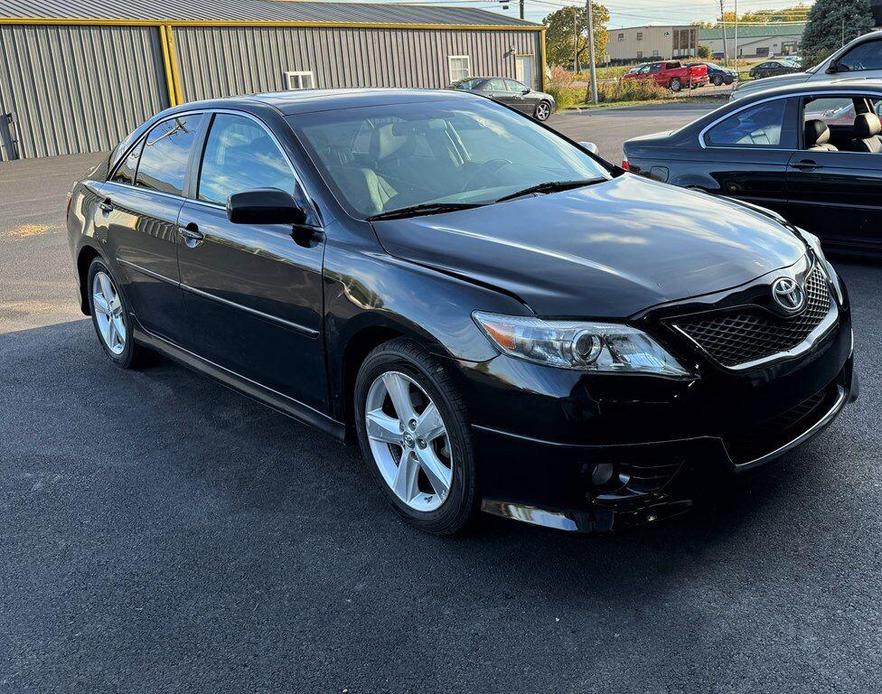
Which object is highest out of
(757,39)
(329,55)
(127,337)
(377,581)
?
(757,39)

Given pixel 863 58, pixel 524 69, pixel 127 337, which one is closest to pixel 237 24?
pixel 524 69

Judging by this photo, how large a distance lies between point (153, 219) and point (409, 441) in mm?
2234

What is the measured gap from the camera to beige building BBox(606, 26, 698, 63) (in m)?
95.8

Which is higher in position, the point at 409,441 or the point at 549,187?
the point at 549,187

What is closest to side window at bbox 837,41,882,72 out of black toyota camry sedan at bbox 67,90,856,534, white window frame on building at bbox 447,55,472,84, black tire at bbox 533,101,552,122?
black toyota camry sedan at bbox 67,90,856,534

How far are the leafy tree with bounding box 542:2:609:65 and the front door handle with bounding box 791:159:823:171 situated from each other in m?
83.7

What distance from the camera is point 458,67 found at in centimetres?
3328

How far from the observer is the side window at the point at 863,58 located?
40.7ft

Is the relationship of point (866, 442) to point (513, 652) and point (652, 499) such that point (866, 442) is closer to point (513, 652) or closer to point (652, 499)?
point (652, 499)

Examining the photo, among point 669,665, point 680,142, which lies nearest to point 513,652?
point 669,665

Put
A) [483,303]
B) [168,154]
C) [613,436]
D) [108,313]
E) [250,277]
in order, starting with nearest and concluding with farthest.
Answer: [613,436]
[483,303]
[250,277]
[168,154]
[108,313]

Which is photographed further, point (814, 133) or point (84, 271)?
point (814, 133)

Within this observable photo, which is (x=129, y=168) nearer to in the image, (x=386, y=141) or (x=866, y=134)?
(x=386, y=141)

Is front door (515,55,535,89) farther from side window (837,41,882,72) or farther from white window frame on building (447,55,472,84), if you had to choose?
side window (837,41,882,72)
